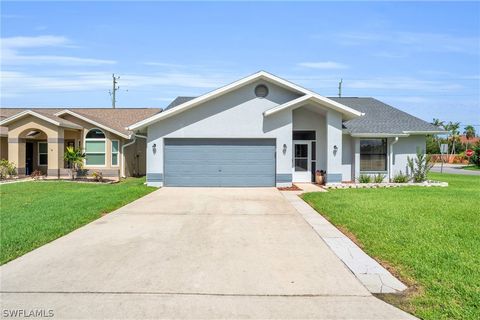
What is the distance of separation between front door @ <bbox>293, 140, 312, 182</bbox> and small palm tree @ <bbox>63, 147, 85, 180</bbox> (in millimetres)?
11437

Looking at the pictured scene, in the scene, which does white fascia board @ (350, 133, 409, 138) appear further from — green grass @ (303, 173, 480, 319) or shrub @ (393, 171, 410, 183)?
green grass @ (303, 173, 480, 319)

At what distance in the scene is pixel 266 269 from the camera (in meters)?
5.70

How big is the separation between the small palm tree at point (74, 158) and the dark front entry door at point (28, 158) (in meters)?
3.31

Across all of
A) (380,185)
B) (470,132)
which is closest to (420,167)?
(380,185)

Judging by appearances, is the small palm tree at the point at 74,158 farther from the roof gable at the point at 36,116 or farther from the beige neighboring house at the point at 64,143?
the roof gable at the point at 36,116

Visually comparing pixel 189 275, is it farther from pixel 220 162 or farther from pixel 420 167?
pixel 420 167

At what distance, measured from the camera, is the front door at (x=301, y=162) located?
18641 millimetres

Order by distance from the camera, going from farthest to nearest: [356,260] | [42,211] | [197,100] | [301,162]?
[301,162] → [197,100] → [42,211] → [356,260]

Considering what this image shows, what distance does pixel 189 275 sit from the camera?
5.36m

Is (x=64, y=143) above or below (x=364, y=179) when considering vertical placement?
above

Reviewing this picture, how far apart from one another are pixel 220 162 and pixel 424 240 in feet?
37.2

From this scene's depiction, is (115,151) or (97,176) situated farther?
(115,151)

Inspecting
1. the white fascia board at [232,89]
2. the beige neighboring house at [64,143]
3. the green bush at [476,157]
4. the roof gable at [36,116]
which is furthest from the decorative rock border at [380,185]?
the green bush at [476,157]

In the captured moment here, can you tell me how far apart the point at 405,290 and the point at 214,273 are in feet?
8.57
